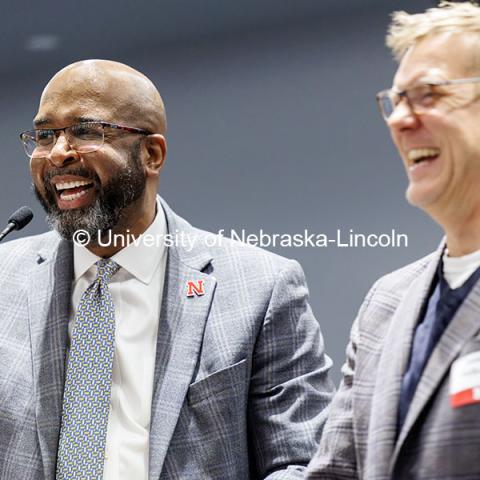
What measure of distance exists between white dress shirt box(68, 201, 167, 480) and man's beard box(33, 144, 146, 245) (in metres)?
0.07

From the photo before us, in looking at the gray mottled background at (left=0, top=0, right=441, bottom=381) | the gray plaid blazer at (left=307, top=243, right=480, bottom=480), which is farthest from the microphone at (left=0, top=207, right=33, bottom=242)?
the gray mottled background at (left=0, top=0, right=441, bottom=381)

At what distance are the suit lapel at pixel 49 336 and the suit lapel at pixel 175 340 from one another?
0.79ft

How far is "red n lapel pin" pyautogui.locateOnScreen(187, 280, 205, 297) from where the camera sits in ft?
7.69

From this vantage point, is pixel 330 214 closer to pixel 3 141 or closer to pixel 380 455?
pixel 3 141

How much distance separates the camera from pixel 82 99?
2406mm

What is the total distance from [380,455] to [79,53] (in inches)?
106

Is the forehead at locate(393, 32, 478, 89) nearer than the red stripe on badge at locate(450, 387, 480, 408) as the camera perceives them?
No

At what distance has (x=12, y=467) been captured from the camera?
2.21 metres

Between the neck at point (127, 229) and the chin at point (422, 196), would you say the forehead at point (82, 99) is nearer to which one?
the neck at point (127, 229)

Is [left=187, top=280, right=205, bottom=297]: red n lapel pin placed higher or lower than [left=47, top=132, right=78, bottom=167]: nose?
lower

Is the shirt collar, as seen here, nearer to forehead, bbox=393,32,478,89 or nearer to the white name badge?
forehead, bbox=393,32,478,89

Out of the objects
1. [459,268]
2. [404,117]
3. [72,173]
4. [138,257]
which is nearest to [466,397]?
[459,268]

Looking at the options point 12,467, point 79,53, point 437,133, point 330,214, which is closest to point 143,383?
point 12,467

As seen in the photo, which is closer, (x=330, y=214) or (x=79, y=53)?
(x=330, y=214)
